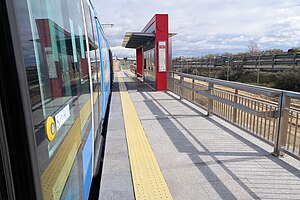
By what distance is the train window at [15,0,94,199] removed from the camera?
99 cm

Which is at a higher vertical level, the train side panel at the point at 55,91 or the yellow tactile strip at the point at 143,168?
the train side panel at the point at 55,91

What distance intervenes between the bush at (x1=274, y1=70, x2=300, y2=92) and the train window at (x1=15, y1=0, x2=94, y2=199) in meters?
17.3

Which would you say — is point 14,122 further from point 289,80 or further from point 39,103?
A: point 289,80

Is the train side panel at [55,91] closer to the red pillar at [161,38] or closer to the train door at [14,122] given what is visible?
the train door at [14,122]

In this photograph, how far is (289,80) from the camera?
16234mm

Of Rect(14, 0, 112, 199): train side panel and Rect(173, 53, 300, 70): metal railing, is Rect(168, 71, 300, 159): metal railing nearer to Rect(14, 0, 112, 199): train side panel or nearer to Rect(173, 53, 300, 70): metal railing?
Rect(14, 0, 112, 199): train side panel

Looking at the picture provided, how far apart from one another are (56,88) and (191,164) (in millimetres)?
2486

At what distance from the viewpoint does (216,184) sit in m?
2.84

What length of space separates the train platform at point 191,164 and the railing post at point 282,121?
0.26m

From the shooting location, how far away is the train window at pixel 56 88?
0.99 metres

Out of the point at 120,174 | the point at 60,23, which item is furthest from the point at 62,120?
the point at 120,174

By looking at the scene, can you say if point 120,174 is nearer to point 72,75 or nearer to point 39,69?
point 72,75

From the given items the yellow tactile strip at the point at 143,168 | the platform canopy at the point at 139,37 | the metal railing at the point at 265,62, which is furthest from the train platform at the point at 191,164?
the metal railing at the point at 265,62

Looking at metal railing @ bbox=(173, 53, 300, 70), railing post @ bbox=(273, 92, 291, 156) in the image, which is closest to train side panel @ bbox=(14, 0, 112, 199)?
railing post @ bbox=(273, 92, 291, 156)
